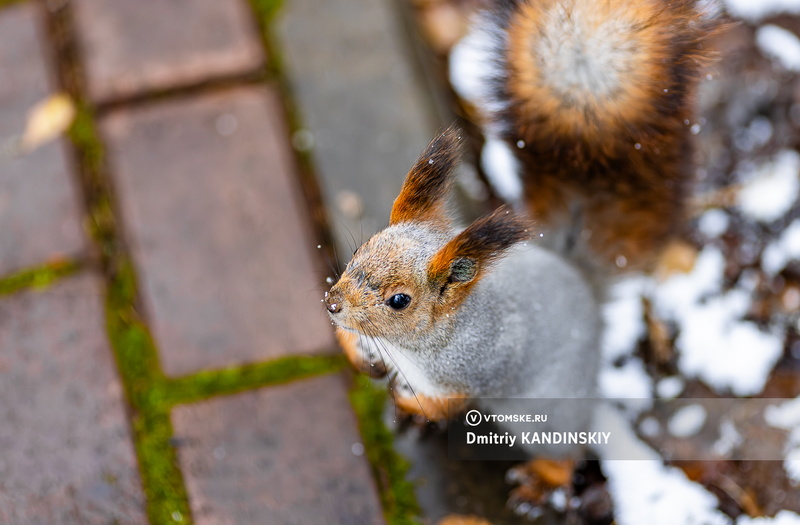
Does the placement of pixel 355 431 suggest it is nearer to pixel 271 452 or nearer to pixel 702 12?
pixel 271 452

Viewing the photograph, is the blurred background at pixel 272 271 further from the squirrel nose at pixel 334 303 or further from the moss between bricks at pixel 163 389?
the squirrel nose at pixel 334 303

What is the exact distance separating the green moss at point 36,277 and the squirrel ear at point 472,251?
0.74m

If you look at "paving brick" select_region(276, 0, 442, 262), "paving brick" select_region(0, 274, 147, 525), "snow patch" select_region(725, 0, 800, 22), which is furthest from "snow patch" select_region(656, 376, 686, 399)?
"paving brick" select_region(0, 274, 147, 525)

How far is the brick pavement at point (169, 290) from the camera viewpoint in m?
1.16

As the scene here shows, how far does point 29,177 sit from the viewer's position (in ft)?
4.38

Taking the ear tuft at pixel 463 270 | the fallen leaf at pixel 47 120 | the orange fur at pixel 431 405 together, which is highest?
the fallen leaf at pixel 47 120

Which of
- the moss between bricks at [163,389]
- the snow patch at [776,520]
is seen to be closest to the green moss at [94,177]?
the moss between bricks at [163,389]

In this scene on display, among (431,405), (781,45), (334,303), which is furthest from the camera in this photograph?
(781,45)

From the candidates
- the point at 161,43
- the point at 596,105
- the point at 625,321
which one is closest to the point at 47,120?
the point at 161,43

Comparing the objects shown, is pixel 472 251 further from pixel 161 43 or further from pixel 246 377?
pixel 161 43

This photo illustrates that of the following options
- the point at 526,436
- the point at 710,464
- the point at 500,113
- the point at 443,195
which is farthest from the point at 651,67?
the point at 710,464

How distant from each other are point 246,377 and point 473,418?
387 mm

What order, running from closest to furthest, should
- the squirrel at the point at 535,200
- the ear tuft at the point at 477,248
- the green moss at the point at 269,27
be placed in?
the ear tuft at the point at 477,248 → the squirrel at the point at 535,200 → the green moss at the point at 269,27

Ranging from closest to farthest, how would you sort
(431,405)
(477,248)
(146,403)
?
1. (477,248)
2. (431,405)
3. (146,403)
